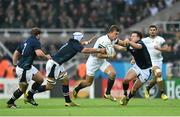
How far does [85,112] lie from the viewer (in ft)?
63.6

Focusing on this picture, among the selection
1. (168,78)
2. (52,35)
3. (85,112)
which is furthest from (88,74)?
(52,35)

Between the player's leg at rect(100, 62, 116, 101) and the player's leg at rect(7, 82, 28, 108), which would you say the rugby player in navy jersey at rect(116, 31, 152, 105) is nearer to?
the player's leg at rect(100, 62, 116, 101)

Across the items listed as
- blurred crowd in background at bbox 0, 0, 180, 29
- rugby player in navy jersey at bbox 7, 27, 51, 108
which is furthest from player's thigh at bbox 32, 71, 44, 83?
blurred crowd in background at bbox 0, 0, 180, 29

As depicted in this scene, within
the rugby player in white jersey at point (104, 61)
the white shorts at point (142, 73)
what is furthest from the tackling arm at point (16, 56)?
the white shorts at point (142, 73)

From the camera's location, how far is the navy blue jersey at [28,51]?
71.6 feet

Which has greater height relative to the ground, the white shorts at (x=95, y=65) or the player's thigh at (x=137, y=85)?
the white shorts at (x=95, y=65)

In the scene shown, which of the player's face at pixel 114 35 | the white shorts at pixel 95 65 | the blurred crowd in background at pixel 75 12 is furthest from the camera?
the blurred crowd in background at pixel 75 12

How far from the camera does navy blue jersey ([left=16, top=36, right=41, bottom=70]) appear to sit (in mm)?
21812

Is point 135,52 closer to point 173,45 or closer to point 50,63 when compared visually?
point 50,63

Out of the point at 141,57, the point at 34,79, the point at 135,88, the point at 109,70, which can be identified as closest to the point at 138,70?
the point at 141,57

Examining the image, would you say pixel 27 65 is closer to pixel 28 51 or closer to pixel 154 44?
pixel 28 51

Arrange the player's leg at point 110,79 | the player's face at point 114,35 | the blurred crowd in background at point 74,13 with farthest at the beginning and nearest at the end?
the blurred crowd in background at point 74,13
the player's leg at point 110,79
the player's face at point 114,35

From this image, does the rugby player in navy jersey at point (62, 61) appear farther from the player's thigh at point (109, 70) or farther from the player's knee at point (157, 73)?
the player's knee at point (157, 73)

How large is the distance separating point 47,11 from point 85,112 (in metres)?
20.3
